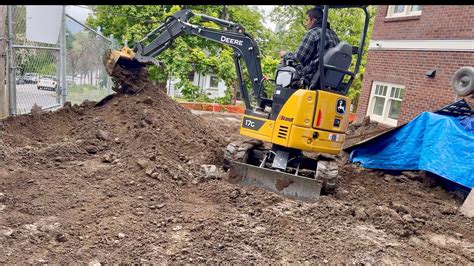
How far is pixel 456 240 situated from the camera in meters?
5.27

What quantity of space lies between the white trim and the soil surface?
3.83 meters

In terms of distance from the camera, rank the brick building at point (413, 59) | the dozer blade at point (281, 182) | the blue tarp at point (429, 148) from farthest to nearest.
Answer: the brick building at point (413, 59)
the blue tarp at point (429, 148)
the dozer blade at point (281, 182)

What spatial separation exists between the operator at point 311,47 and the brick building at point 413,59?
4952mm

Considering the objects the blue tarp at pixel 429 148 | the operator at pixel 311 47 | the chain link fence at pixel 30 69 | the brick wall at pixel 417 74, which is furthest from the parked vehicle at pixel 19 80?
the brick wall at pixel 417 74

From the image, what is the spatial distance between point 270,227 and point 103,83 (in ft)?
30.5

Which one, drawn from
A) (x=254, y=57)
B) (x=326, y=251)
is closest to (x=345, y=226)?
(x=326, y=251)

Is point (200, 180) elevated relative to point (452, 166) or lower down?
lower down

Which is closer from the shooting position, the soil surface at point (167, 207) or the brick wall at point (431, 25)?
the soil surface at point (167, 207)

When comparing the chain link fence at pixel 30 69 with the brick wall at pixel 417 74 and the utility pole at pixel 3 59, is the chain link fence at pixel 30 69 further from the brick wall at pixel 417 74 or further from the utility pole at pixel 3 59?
the brick wall at pixel 417 74

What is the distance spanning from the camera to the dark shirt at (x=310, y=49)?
609cm

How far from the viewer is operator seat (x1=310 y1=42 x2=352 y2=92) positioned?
592cm

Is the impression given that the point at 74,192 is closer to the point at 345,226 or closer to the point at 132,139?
the point at 132,139

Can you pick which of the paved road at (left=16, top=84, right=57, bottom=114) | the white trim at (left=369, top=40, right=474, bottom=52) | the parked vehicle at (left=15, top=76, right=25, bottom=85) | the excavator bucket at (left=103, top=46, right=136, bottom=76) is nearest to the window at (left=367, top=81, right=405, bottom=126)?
the white trim at (left=369, top=40, right=474, bottom=52)

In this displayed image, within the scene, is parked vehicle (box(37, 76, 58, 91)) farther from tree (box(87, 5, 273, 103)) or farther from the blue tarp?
tree (box(87, 5, 273, 103))
